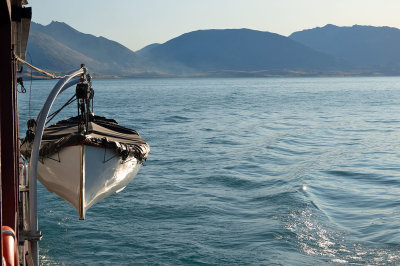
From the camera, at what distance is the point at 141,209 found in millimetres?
18531

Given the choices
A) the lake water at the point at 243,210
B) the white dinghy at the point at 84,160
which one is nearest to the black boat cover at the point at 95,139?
the white dinghy at the point at 84,160

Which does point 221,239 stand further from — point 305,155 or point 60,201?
point 305,155

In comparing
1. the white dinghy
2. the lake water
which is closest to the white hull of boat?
the white dinghy

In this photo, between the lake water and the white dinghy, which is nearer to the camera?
the white dinghy

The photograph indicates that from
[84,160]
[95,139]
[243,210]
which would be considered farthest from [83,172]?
[243,210]

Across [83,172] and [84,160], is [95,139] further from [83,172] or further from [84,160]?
[83,172]

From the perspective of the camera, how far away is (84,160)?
8.44 meters

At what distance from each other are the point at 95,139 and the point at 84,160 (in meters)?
0.38

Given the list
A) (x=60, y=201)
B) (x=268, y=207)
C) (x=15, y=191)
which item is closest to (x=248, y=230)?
(x=268, y=207)

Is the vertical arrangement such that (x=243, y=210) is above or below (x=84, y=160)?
below

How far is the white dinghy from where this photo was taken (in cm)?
845

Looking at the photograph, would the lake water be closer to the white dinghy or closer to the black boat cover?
the black boat cover

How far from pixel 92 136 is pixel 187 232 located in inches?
310

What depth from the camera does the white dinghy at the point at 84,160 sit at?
27.7 feet
